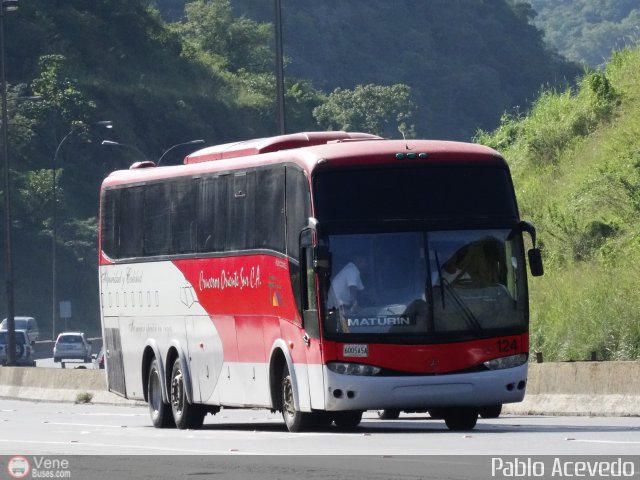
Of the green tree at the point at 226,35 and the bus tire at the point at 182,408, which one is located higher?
the green tree at the point at 226,35

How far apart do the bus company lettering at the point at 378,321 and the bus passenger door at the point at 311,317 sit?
0.41m

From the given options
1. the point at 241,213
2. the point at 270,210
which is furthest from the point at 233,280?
the point at 270,210

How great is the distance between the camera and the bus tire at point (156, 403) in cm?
2408

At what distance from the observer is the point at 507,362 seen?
19.2 m

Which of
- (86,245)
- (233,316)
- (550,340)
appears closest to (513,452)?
(233,316)

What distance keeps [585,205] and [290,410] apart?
1700cm

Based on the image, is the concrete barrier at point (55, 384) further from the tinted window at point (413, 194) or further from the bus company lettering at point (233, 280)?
the tinted window at point (413, 194)

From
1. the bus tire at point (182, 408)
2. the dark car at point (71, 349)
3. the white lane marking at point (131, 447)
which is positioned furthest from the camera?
the dark car at point (71, 349)

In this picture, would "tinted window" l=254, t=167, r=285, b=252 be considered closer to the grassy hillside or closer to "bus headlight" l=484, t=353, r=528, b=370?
"bus headlight" l=484, t=353, r=528, b=370

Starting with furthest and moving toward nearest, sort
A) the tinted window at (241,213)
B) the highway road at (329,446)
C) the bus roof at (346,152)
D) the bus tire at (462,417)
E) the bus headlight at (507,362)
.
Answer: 1. the tinted window at (241,213)
2. the bus tire at (462,417)
3. the bus roof at (346,152)
4. the bus headlight at (507,362)
5. the highway road at (329,446)

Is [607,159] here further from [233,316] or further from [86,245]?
[86,245]

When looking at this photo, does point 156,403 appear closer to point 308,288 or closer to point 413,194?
point 308,288

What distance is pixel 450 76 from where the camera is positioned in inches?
7598

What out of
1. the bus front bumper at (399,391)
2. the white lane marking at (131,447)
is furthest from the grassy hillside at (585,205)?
the white lane marking at (131,447)
